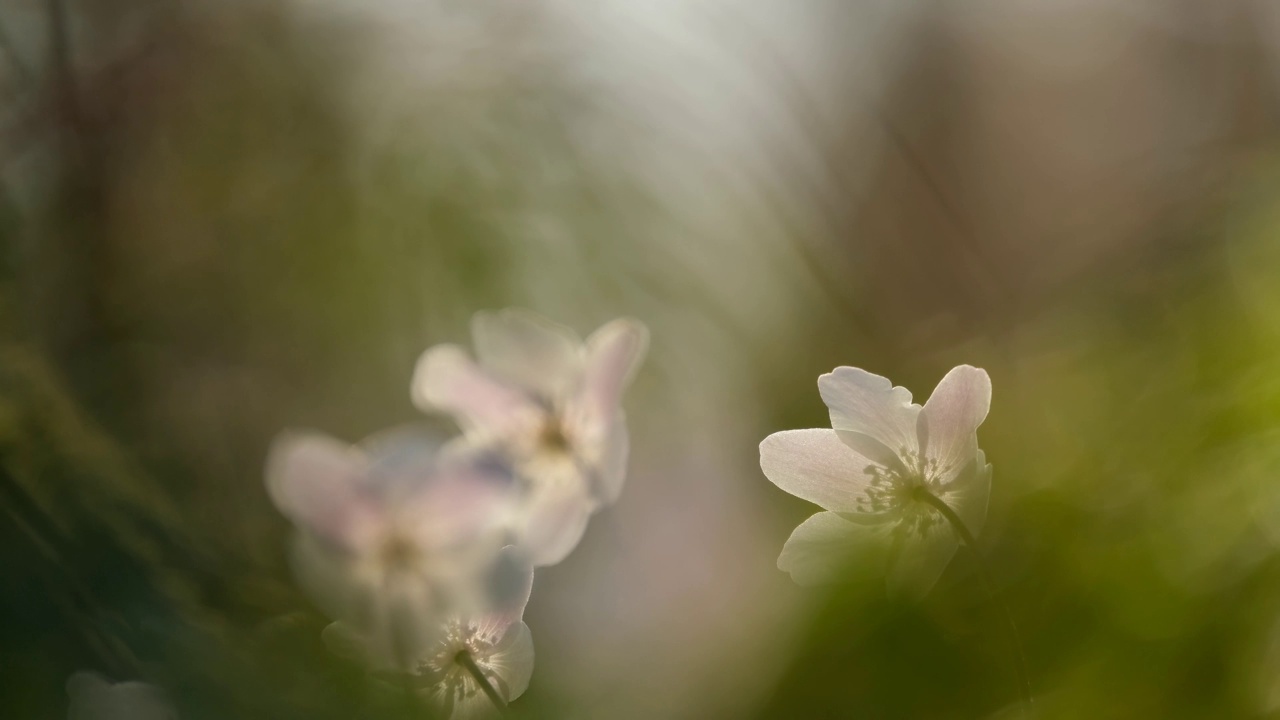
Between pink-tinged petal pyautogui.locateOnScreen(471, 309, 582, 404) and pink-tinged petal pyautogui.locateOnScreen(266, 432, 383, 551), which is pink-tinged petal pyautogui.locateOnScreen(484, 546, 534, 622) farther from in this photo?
pink-tinged petal pyautogui.locateOnScreen(471, 309, 582, 404)

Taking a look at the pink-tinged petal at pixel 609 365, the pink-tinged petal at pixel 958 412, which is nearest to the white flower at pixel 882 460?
the pink-tinged petal at pixel 958 412

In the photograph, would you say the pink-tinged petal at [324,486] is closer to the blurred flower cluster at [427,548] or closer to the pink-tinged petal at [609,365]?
the blurred flower cluster at [427,548]

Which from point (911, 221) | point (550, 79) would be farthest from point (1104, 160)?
point (550, 79)

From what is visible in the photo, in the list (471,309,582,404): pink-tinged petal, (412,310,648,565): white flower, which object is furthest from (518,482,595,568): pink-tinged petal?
(471,309,582,404): pink-tinged petal

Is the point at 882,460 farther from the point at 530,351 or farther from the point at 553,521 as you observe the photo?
the point at 530,351

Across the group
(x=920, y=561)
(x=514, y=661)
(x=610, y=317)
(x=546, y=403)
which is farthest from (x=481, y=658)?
(x=610, y=317)

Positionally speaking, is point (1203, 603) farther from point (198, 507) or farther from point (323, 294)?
point (323, 294)

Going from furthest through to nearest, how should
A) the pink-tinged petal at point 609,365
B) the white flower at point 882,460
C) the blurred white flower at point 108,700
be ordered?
the pink-tinged petal at point 609,365, the white flower at point 882,460, the blurred white flower at point 108,700
